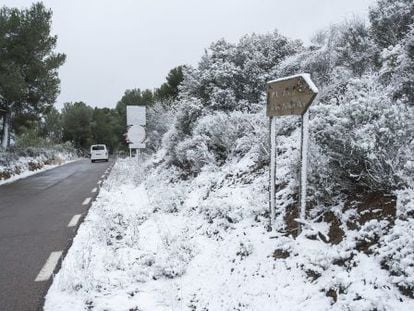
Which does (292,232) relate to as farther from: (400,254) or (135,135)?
(135,135)

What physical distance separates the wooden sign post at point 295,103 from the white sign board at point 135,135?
13.2 m

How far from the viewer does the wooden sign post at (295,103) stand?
508 cm

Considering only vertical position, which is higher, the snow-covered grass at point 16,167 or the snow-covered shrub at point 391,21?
the snow-covered shrub at point 391,21

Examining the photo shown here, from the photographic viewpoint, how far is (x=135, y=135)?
18.9m

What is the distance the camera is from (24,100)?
28719 millimetres

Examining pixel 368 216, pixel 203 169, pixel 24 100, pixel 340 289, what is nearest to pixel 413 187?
pixel 368 216

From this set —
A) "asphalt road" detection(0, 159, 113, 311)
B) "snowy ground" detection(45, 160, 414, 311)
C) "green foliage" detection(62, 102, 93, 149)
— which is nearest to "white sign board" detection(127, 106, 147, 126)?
"asphalt road" detection(0, 159, 113, 311)

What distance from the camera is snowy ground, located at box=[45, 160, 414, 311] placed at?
12.6 ft

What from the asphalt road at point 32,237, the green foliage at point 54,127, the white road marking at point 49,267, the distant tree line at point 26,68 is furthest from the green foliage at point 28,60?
the green foliage at point 54,127

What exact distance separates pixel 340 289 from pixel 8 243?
19.4 ft

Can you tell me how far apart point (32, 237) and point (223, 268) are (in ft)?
13.7

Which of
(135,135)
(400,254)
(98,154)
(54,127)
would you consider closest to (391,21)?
(400,254)

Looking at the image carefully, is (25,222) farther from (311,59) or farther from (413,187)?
(311,59)

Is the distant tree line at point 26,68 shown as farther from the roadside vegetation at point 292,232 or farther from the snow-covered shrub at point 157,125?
the roadside vegetation at point 292,232
